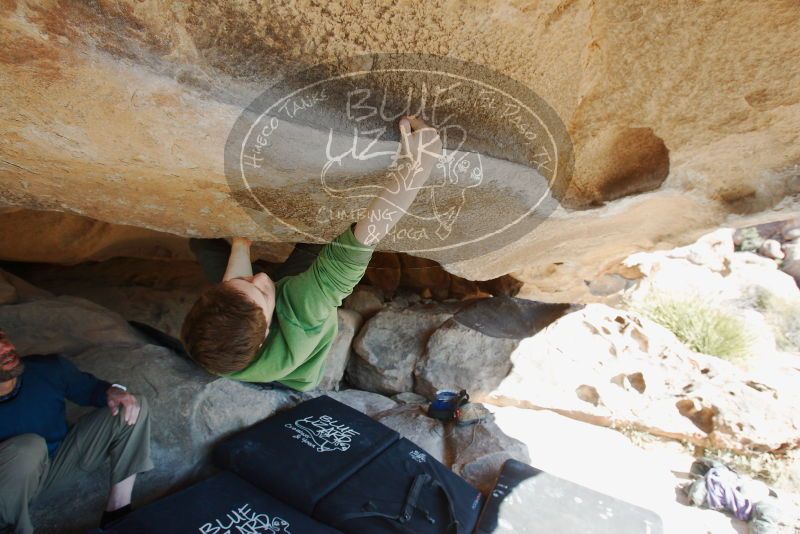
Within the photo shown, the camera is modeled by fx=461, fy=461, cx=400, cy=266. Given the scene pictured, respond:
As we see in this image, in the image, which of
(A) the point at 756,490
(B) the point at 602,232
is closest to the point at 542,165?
(B) the point at 602,232

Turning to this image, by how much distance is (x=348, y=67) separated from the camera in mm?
1026

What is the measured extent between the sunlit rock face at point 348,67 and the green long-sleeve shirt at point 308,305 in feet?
0.86

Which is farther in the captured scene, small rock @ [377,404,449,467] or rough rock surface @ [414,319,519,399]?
rough rock surface @ [414,319,519,399]

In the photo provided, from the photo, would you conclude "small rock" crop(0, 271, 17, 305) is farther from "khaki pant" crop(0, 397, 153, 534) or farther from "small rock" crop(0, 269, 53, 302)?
"khaki pant" crop(0, 397, 153, 534)

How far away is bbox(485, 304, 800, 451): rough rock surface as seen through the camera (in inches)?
96.5

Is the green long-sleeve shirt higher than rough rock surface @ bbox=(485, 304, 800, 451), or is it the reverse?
the green long-sleeve shirt

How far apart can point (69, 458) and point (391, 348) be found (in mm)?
1821

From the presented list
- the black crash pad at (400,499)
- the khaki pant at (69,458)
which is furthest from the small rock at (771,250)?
the khaki pant at (69,458)

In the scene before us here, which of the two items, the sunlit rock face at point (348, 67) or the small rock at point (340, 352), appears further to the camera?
the small rock at point (340, 352)

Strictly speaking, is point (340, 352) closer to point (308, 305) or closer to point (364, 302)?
point (364, 302)

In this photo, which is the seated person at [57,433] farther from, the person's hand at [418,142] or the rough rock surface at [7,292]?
the person's hand at [418,142]

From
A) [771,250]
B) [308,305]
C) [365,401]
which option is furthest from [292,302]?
[771,250]

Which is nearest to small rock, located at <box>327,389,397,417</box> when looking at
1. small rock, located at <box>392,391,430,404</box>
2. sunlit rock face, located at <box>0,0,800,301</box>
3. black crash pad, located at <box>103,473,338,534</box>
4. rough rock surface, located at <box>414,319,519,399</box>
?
small rock, located at <box>392,391,430,404</box>

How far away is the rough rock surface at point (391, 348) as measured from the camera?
2930 mm
